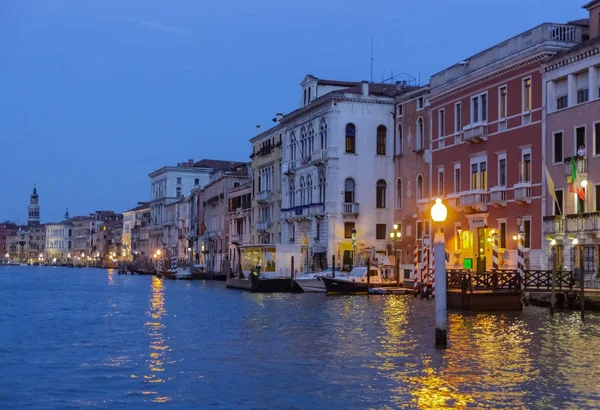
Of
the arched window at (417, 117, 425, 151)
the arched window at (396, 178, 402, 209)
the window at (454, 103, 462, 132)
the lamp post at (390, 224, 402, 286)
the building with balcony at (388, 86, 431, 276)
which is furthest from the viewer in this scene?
the arched window at (396, 178, 402, 209)

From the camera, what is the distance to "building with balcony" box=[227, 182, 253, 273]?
74.9 meters

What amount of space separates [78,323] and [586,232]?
16147mm

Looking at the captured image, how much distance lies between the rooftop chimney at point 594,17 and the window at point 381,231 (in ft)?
71.4

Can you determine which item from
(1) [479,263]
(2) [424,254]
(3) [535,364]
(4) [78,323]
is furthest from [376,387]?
(1) [479,263]

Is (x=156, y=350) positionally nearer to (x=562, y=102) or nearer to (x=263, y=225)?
(x=562, y=102)

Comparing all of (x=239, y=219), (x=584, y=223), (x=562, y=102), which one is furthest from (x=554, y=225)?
(x=239, y=219)

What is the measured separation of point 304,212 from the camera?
57812 millimetres

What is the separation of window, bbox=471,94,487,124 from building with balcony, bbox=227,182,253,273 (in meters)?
34.6

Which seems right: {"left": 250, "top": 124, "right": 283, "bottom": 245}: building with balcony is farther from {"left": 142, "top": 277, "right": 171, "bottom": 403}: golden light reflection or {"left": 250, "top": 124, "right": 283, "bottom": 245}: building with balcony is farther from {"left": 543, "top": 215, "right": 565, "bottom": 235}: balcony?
{"left": 142, "top": 277, "right": 171, "bottom": 403}: golden light reflection

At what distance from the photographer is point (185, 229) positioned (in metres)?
110

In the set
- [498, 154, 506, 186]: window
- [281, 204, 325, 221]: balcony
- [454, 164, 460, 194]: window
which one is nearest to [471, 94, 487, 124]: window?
[498, 154, 506, 186]: window

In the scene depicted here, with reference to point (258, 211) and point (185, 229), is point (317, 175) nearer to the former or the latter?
point (258, 211)

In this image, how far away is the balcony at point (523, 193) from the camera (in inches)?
1410

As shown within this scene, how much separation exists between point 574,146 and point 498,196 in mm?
4857
